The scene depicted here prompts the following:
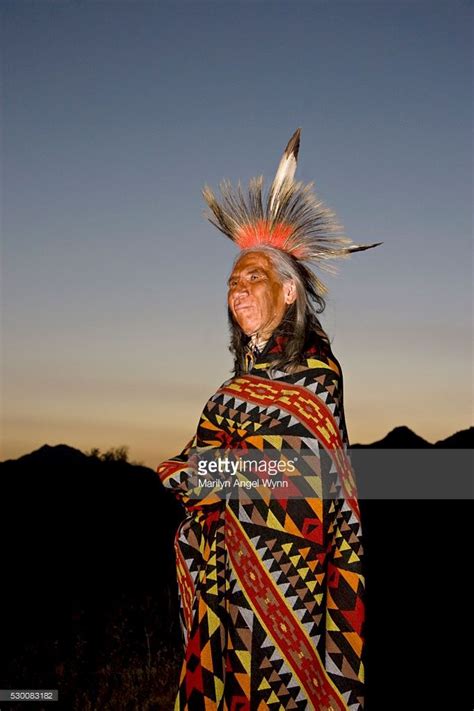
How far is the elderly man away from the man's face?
10 mm

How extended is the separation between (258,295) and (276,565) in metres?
1.22

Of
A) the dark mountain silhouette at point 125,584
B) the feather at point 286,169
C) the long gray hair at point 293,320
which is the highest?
the feather at point 286,169

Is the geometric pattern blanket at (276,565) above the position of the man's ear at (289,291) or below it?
below

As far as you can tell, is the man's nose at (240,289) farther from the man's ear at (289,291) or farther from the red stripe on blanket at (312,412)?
the red stripe on blanket at (312,412)

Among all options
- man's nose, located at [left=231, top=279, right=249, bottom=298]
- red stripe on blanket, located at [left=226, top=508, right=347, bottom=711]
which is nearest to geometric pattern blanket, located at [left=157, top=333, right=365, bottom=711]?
red stripe on blanket, located at [left=226, top=508, right=347, bottom=711]

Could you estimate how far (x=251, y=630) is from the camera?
10.4 feet

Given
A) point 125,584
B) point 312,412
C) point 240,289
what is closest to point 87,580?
point 125,584

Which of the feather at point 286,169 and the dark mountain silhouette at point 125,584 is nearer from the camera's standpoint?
the feather at point 286,169

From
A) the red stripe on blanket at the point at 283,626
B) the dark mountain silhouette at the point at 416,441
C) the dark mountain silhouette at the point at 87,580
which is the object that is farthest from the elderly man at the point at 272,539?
the dark mountain silhouette at the point at 416,441

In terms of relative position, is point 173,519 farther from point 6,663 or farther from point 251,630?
point 251,630

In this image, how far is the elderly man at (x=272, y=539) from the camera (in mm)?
3150

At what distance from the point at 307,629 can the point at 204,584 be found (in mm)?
453

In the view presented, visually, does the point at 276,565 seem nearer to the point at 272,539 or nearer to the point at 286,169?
the point at 272,539

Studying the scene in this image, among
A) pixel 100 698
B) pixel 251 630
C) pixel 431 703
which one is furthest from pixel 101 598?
pixel 251 630
